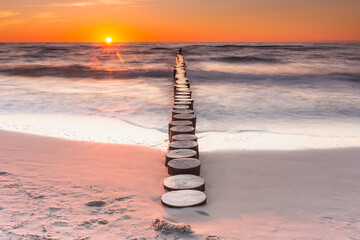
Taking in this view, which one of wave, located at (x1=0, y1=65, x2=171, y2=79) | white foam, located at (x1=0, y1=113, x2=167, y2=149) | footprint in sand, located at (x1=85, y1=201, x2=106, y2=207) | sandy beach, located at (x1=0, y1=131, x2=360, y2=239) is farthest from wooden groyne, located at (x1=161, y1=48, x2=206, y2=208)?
wave, located at (x1=0, y1=65, x2=171, y2=79)

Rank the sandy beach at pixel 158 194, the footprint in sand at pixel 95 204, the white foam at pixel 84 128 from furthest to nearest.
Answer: the white foam at pixel 84 128 < the footprint in sand at pixel 95 204 < the sandy beach at pixel 158 194

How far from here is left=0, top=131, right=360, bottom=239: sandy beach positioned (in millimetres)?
2439

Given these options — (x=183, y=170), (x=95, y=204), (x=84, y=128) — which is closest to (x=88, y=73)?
(x=84, y=128)

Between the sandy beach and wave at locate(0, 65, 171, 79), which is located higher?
wave at locate(0, 65, 171, 79)

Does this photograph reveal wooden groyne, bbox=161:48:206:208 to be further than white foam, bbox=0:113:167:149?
No

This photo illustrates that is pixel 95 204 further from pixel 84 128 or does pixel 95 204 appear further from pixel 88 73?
pixel 88 73

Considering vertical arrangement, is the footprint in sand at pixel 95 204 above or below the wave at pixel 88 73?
below

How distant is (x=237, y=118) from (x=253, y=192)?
4.49 meters

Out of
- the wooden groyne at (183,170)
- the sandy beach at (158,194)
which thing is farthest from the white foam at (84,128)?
the sandy beach at (158,194)

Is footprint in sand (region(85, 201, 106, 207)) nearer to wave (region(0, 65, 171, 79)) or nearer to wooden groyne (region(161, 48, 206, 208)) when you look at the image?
wooden groyne (region(161, 48, 206, 208))

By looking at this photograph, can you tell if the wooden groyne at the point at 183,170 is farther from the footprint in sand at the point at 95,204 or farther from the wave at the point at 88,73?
the wave at the point at 88,73

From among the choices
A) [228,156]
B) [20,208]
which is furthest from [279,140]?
[20,208]

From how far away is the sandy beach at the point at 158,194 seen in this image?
2.44 m

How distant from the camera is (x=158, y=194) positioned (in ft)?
10.4
